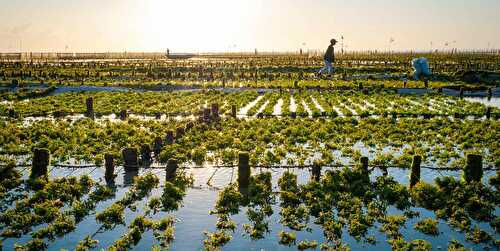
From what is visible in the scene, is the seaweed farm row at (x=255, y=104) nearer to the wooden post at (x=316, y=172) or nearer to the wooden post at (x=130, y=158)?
the wooden post at (x=130, y=158)

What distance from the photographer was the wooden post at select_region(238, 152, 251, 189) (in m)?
13.7

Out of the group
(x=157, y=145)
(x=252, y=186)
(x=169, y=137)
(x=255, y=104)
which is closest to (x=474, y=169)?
(x=252, y=186)

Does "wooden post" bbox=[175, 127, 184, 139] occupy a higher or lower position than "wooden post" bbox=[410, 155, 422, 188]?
higher

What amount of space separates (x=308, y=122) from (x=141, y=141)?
10.7 metres

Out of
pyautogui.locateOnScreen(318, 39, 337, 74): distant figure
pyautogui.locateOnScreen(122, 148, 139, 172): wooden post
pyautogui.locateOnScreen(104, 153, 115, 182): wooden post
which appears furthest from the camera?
pyautogui.locateOnScreen(318, 39, 337, 74): distant figure

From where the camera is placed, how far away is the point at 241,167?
1375 centimetres

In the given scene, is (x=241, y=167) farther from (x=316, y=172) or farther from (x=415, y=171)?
(x=415, y=171)

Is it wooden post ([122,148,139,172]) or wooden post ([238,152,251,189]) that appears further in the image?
wooden post ([122,148,139,172])

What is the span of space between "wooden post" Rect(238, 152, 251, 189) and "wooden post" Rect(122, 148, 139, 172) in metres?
4.44

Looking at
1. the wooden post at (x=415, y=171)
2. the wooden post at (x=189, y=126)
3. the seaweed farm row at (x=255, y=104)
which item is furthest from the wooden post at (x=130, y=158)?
the seaweed farm row at (x=255, y=104)

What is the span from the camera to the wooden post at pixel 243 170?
1368 cm

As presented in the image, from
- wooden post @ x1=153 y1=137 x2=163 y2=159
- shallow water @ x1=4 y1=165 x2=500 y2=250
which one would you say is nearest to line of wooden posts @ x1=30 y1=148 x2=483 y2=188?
shallow water @ x1=4 y1=165 x2=500 y2=250

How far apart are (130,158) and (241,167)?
4.79 metres

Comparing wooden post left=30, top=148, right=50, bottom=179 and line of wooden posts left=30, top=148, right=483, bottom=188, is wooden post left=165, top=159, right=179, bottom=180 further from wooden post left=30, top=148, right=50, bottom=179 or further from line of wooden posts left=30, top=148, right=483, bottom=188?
wooden post left=30, top=148, right=50, bottom=179
